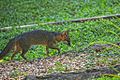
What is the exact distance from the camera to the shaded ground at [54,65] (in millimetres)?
7684

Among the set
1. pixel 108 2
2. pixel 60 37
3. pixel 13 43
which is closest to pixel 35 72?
pixel 13 43

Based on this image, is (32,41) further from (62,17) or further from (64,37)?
(62,17)

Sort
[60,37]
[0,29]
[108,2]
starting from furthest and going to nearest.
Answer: [108,2]
[0,29]
[60,37]

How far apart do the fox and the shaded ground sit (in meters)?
0.39

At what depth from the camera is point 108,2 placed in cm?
1634

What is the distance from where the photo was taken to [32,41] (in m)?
9.87

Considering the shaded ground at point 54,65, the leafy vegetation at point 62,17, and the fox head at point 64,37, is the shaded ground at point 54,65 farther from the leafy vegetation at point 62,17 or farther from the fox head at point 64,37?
the fox head at point 64,37

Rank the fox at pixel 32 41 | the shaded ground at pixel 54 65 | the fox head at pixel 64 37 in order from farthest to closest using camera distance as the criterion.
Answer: the fox head at pixel 64 37, the fox at pixel 32 41, the shaded ground at pixel 54 65

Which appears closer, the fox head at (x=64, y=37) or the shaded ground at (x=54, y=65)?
the shaded ground at (x=54, y=65)

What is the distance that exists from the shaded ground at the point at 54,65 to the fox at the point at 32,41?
1.28ft

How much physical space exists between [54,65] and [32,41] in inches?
66.2

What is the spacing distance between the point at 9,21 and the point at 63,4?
3.12 m

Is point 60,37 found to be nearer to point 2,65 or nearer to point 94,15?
point 2,65

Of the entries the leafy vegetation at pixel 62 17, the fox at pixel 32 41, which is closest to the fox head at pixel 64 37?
the fox at pixel 32 41
